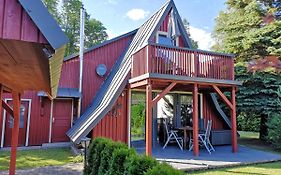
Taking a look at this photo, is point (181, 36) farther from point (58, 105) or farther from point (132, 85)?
point (58, 105)

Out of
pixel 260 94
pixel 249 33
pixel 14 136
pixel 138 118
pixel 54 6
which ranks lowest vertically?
pixel 14 136

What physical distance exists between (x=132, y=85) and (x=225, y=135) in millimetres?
4775

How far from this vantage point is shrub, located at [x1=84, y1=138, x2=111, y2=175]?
485 centimetres

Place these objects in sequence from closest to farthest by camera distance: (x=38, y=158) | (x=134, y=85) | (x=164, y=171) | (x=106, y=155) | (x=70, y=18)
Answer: (x=164, y=171) < (x=106, y=155) < (x=38, y=158) < (x=134, y=85) < (x=70, y=18)

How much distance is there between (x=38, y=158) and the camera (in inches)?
305

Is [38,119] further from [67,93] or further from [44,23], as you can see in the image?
[44,23]

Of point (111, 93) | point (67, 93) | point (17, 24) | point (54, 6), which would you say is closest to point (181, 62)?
point (111, 93)

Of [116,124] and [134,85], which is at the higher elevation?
[134,85]

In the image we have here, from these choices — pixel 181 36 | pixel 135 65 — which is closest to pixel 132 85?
pixel 135 65

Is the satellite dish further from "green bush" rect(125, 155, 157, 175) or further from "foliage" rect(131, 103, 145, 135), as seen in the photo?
"green bush" rect(125, 155, 157, 175)

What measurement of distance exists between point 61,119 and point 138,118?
143 inches

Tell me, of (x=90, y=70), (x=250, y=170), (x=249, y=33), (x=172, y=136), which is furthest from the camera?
(x=249, y=33)

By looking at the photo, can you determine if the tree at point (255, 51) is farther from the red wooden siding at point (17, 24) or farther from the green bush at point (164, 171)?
the red wooden siding at point (17, 24)

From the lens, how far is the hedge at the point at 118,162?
300 cm
